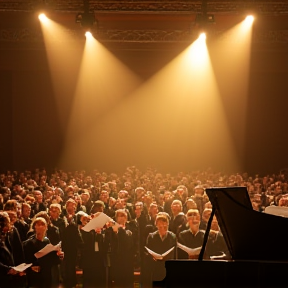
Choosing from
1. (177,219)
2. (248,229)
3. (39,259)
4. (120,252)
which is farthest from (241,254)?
(177,219)

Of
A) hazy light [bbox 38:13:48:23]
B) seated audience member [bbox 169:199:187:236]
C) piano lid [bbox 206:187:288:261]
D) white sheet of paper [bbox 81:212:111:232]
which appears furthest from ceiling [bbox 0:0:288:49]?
piano lid [bbox 206:187:288:261]

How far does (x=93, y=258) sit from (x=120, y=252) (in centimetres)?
45

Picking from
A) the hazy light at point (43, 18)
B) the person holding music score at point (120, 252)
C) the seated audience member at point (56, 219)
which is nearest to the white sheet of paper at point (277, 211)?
the person holding music score at point (120, 252)

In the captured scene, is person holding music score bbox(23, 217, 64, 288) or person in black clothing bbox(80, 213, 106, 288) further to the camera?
person in black clothing bbox(80, 213, 106, 288)

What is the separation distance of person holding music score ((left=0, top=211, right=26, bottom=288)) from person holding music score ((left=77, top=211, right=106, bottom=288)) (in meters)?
1.72

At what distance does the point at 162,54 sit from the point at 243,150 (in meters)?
4.91

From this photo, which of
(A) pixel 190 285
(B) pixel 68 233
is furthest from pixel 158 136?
(A) pixel 190 285

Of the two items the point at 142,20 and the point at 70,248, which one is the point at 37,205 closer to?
the point at 70,248

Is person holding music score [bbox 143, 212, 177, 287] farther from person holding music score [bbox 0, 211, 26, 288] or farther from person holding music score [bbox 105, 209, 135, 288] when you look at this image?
person holding music score [bbox 0, 211, 26, 288]

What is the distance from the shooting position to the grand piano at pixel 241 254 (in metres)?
5.54

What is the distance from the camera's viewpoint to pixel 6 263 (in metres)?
8.75

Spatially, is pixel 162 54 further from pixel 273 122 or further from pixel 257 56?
pixel 273 122

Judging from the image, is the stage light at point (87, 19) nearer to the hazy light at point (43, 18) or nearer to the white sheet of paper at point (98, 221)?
the white sheet of paper at point (98, 221)

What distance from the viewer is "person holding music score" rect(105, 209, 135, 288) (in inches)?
413
